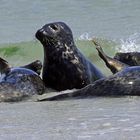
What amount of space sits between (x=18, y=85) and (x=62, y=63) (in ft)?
3.18

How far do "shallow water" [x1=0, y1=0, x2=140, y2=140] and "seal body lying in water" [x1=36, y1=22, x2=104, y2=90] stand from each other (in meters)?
1.69

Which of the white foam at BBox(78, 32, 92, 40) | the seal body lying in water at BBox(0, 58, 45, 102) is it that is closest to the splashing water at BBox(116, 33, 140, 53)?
the white foam at BBox(78, 32, 92, 40)

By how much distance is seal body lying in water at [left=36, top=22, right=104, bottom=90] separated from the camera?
7.46m

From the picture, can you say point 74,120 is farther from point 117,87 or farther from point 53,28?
point 53,28

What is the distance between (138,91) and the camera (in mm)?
5465

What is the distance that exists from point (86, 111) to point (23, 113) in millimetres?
501

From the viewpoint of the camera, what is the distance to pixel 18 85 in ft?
22.5

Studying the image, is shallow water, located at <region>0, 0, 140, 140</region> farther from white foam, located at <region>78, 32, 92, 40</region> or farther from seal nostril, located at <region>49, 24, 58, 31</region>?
seal nostril, located at <region>49, 24, 58, 31</region>

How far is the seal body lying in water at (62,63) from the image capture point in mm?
7461

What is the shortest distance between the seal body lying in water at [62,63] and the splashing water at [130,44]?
493 centimetres

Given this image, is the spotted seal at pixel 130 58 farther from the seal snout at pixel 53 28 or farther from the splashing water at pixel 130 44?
the splashing water at pixel 130 44

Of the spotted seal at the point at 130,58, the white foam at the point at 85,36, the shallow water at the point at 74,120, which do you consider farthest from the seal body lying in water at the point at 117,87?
the white foam at the point at 85,36

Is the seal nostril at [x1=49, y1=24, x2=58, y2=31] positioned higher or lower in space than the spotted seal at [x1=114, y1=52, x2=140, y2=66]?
higher

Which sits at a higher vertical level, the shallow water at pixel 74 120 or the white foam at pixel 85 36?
the shallow water at pixel 74 120
